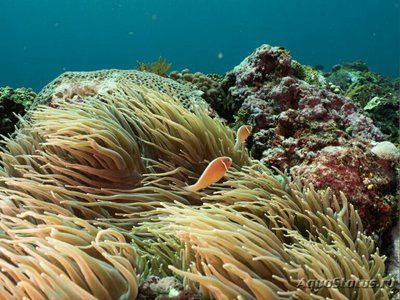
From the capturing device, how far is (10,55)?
322 ft

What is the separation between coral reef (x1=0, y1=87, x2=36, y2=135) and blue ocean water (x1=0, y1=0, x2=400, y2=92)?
9601cm

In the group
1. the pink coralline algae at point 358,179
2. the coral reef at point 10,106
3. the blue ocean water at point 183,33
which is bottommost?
the pink coralline algae at point 358,179

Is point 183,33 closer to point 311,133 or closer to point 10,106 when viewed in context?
point 10,106

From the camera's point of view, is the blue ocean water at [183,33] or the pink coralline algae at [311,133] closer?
the pink coralline algae at [311,133]

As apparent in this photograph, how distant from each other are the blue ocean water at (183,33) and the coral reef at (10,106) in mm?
96010

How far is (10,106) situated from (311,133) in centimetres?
420

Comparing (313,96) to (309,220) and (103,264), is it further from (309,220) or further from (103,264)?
(103,264)

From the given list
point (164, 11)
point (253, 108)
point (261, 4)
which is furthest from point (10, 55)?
point (253, 108)

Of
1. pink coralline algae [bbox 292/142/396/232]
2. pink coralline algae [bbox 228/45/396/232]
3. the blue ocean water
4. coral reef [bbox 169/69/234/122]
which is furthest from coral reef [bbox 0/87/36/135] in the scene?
the blue ocean water

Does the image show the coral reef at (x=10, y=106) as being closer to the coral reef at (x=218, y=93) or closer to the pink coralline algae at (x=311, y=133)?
the coral reef at (x=218, y=93)

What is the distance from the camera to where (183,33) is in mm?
114688

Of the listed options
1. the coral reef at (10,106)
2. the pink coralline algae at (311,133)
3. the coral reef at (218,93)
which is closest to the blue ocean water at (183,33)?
the coral reef at (10,106)

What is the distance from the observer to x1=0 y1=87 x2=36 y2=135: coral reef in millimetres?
5434

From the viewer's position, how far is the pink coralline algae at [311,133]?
3107 mm
